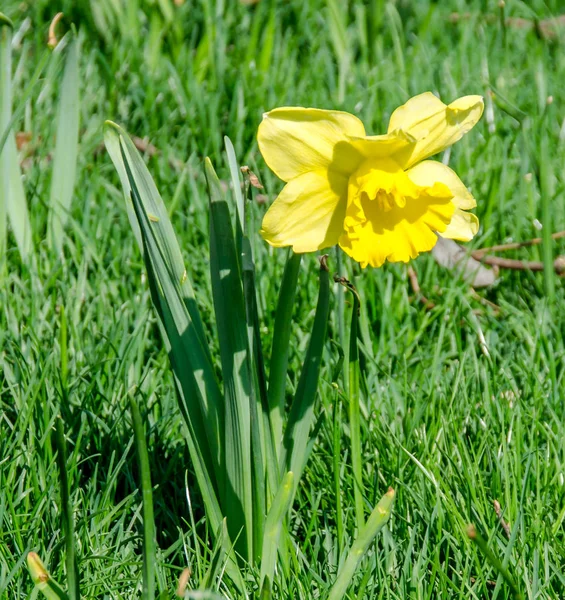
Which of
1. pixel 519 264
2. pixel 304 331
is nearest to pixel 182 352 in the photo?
pixel 304 331

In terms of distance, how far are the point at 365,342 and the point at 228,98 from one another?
4.48ft

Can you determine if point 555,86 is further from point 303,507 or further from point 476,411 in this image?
point 303,507

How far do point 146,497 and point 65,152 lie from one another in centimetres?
135

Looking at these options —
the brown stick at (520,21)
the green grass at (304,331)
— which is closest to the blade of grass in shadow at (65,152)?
the green grass at (304,331)

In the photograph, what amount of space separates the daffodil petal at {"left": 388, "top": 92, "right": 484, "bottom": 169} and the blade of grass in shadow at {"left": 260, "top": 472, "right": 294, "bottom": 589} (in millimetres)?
491

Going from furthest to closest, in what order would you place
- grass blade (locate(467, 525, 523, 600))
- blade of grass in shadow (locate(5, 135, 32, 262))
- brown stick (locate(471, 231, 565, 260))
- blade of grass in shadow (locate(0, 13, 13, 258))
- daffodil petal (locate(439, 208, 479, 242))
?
1. brown stick (locate(471, 231, 565, 260))
2. blade of grass in shadow (locate(5, 135, 32, 262))
3. blade of grass in shadow (locate(0, 13, 13, 258))
4. daffodil petal (locate(439, 208, 479, 242))
5. grass blade (locate(467, 525, 523, 600))

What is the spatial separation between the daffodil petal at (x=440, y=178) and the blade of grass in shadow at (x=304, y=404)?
25 cm

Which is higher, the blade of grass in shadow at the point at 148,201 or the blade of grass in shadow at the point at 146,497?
the blade of grass in shadow at the point at 148,201

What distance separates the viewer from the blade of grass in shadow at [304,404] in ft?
4.07

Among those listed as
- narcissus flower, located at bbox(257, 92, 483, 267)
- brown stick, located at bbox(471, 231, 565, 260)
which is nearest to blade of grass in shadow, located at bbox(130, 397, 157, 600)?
narcissus flower, located at bbox(257, 92, 483, 267)

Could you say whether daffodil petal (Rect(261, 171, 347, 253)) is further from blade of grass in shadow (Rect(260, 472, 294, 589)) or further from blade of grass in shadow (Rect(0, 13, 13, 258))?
blade of grass in shadow (Rect(0, 13, 13, 258))

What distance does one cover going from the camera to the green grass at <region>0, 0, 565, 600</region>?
1313 millimetres

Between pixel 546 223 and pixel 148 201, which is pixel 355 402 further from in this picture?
pixel 546 223

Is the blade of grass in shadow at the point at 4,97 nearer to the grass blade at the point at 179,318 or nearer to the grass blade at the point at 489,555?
the grass blade at the point at 179,318
